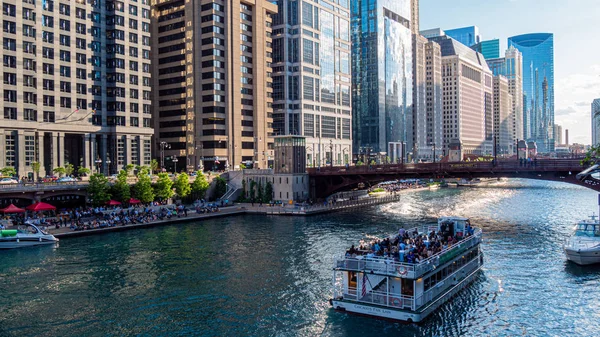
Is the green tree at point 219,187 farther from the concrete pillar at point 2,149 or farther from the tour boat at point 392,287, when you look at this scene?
the tour boat at point 392,287

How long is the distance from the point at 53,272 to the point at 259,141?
114803mm

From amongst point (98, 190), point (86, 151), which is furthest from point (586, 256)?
point (86, 151)

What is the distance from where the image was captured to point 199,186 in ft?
374

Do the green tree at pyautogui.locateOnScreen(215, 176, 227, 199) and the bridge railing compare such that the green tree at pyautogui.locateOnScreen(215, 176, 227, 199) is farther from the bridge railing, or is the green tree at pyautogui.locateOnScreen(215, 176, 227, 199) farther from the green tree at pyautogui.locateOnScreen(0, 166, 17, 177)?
the green tree at pyautogui.locateOnScreen(0, 166, 17, 177)

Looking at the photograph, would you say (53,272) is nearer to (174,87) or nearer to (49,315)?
(49,315)

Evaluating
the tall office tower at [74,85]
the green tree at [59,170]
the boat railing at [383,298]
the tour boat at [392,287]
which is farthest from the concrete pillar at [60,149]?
the boat railing at [383,298]

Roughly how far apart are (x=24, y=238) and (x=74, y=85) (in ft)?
210

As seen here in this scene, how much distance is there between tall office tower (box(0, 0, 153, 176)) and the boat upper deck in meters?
86.5

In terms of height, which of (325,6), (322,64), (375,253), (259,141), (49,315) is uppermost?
(325,6)

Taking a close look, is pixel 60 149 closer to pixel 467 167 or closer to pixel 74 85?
pixel 74 85

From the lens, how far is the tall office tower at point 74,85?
109 metres

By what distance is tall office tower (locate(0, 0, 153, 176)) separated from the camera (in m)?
109

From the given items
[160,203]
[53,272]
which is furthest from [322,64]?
[53,272]

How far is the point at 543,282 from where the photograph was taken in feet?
165
